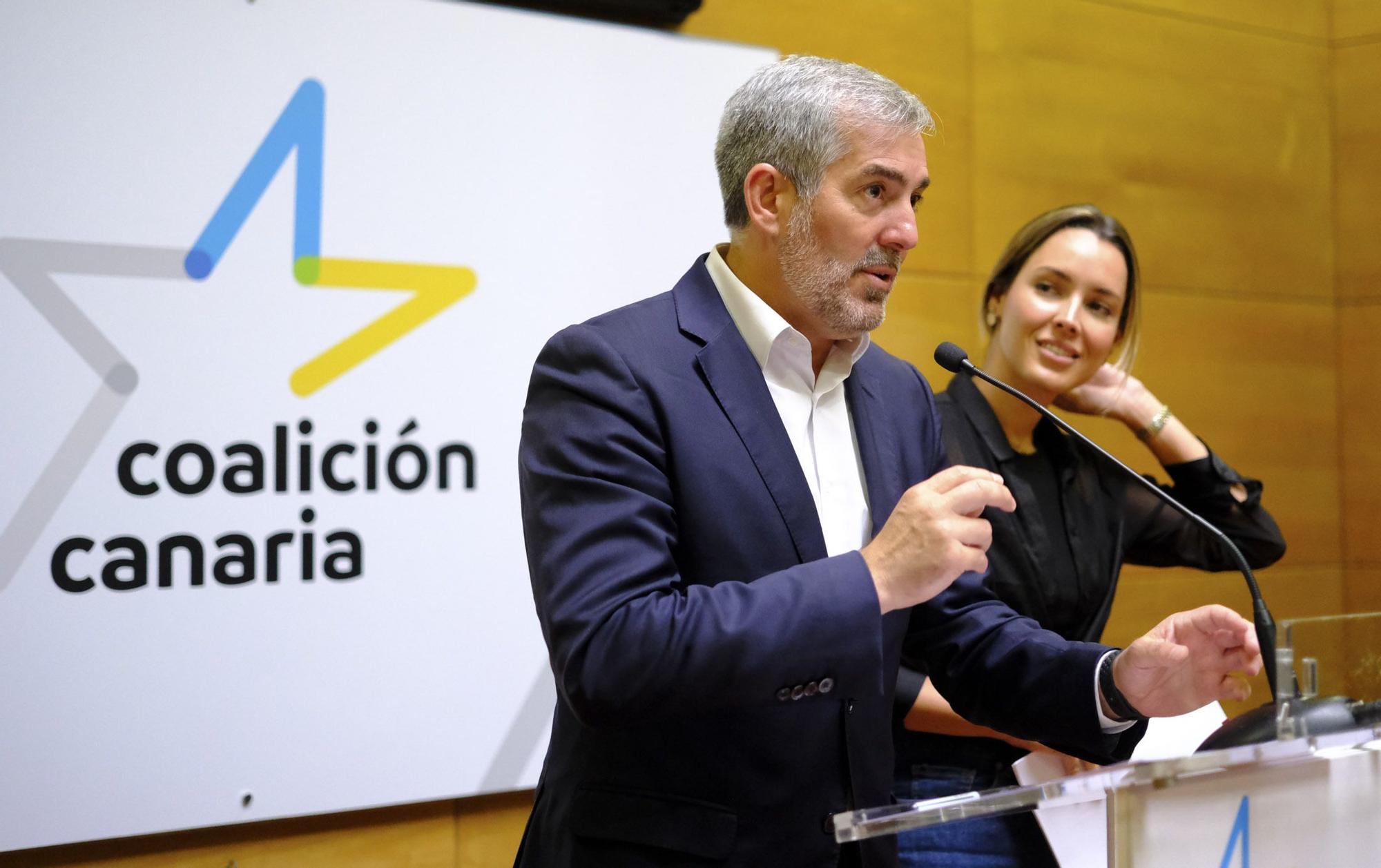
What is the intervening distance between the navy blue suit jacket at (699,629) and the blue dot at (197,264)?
124 centimetres

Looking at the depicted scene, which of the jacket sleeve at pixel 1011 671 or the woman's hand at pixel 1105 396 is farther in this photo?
the woman's hand at pixel 1105 396

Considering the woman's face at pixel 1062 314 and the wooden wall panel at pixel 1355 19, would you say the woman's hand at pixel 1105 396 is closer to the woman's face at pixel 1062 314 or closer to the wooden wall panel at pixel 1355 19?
the woman's face at pixel 1062 314

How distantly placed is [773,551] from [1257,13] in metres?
3.44

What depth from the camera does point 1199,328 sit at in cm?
379

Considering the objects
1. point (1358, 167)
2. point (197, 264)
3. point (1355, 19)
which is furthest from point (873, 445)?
point (1355, 19)

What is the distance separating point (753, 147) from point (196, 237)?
1324mm

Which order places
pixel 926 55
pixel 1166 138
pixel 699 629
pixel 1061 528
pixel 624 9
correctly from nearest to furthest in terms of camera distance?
pixel 699 629 → pixel 1061 528 → pixel 624 9 → pixel 926 55 → pixel 1166 138

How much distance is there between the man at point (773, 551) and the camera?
48.5 inches

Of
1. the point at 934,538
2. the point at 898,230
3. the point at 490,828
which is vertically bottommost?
the point at 490,828

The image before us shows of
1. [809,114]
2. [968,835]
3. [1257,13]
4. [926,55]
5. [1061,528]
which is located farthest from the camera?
[1257,13]

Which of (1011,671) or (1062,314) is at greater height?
(1062,314)

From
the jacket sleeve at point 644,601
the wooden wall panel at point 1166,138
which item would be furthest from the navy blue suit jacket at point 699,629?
the wooden wall panel at point 1166,138

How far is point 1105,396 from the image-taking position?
8.92 ft

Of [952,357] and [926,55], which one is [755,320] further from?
[926,55]
